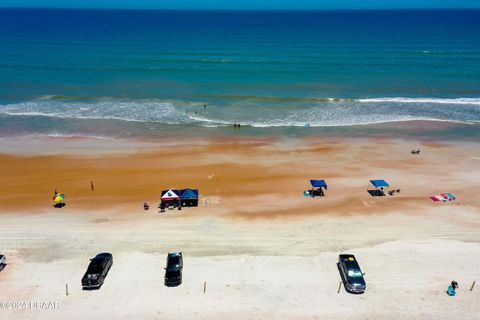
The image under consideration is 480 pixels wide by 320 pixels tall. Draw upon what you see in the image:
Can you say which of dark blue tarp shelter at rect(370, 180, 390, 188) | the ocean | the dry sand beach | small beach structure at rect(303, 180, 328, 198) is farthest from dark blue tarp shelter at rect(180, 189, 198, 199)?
the ocean

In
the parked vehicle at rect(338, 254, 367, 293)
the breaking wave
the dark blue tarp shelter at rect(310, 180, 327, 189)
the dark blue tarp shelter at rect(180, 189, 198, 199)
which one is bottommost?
the parked vehicle at rect(338, 254, 367, 293)

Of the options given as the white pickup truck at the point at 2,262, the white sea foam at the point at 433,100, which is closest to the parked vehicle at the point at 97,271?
the white pickup truck at the point at 2,262

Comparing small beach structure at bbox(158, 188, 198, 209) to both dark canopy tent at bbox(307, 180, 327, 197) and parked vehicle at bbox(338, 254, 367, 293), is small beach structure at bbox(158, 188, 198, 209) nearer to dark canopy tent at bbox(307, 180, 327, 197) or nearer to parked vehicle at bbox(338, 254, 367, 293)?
dark canopy tent at bbox(307, 180, 327, 197)

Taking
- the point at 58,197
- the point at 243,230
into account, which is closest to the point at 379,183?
the point at 243,230

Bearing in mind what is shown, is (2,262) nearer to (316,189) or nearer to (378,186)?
(316,189)

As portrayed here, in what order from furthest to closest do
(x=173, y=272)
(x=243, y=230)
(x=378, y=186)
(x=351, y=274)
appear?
(x=378, y=186)
(x=243, y=230)
(x=173, y=272)
(x=351, y=274)

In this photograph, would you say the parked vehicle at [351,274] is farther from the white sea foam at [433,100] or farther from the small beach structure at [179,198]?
the white sea foam at [433,100]

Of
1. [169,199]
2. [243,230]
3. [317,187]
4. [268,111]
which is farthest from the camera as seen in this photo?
[268,111]
